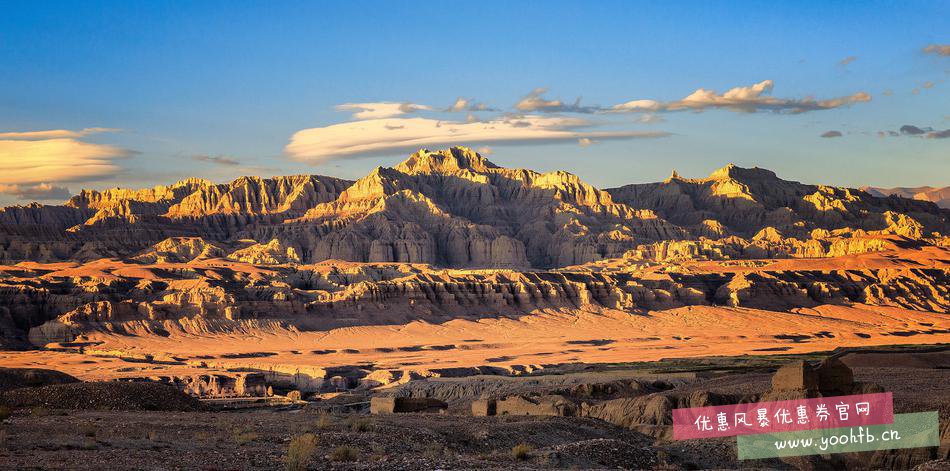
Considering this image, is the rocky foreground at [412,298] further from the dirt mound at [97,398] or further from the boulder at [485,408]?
the boulder at [485,408]

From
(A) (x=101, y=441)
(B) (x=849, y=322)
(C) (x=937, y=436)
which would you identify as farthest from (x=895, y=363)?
(B) (x=849, y=322)

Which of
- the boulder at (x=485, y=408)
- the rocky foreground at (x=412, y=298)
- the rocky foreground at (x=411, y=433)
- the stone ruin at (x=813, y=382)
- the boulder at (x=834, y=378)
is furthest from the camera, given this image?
the rocky foreground at (x=412, y=298)

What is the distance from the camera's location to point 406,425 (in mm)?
32125

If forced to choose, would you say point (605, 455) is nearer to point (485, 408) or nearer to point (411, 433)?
point (411, 433)

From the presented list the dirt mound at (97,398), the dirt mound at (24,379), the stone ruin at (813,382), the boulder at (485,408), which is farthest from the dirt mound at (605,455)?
the dirt mound at (24,379)

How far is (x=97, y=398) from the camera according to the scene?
39.7 m

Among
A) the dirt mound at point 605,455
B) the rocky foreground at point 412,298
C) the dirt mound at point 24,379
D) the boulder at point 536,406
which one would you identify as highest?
the dirt mound at point 605,455

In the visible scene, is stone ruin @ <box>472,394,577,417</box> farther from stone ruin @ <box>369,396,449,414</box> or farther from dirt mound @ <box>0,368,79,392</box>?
dirt mound @ <box>0,368,79,392</box>

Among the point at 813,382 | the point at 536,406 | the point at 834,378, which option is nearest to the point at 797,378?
the point at 813,382

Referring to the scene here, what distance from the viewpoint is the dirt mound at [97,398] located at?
1513 inches

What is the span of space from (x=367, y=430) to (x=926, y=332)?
109 meters

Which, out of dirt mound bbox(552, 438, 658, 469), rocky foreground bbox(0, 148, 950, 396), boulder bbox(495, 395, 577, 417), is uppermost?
dirt mound bbox(552, 438, 658, 469)

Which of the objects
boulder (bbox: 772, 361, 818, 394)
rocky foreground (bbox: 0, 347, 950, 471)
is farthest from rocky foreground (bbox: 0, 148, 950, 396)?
boulder (bbox: 772, 361, 818, 394)

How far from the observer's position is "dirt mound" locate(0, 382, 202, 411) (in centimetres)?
3844
